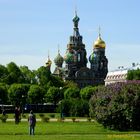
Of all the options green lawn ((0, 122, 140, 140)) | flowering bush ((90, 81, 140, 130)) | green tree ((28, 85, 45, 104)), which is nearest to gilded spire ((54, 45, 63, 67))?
green tree ((28, 85, 45, 104))

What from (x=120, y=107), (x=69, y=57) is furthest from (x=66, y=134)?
(x=69, y=57)

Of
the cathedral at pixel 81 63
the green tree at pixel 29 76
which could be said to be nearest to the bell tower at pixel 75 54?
the cathedral at pixel 81 63

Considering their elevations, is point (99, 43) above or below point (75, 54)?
above

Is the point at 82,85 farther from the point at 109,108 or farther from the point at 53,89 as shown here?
the point at 109,108

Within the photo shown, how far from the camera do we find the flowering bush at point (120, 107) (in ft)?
149

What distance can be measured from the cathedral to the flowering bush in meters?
134

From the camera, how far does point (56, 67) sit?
200 meters

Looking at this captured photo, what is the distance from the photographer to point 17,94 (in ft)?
368

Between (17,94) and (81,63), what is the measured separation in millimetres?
78293

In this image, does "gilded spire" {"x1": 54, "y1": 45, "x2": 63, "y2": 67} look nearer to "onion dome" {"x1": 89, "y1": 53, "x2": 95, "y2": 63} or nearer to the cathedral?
the cathedral

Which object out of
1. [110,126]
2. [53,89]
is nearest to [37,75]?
[53,89]

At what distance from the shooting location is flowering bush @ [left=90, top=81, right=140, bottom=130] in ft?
149

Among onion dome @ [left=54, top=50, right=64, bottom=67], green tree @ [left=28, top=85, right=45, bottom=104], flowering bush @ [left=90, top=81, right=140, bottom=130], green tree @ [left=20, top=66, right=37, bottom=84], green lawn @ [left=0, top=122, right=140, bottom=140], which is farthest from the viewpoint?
onion dome @ [left=54, top=50, right=64, bottom=67]

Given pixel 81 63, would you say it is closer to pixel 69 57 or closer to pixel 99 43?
pixel 69 57
